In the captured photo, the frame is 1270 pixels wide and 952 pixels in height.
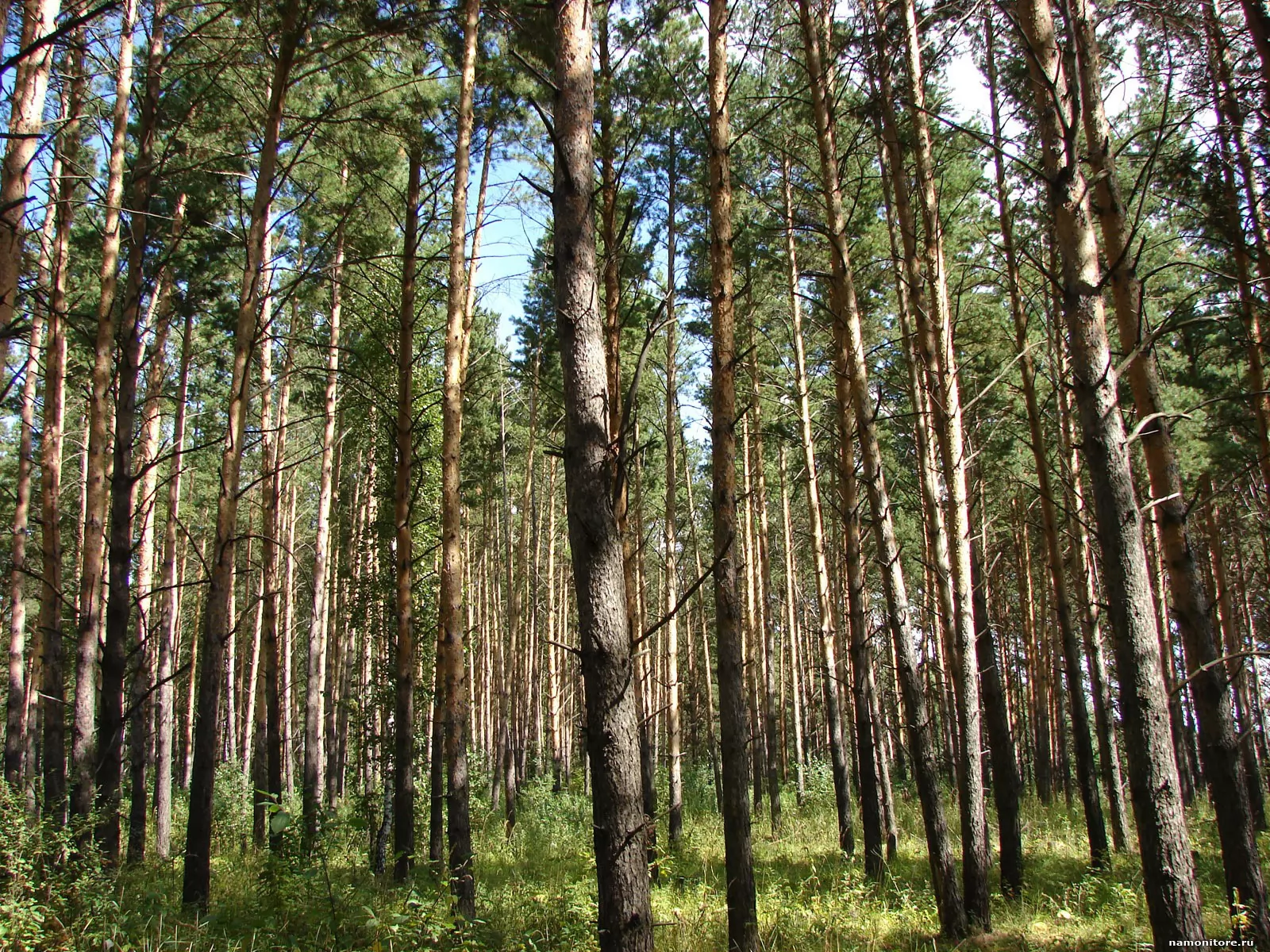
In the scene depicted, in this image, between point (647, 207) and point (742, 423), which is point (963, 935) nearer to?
point (647, 207)

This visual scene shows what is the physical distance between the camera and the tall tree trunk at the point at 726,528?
5578 millimetres

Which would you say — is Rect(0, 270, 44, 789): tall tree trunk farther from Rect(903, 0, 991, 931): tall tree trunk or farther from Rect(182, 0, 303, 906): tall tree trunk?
Rect(903, 0, 991, 931): tall tree trunk

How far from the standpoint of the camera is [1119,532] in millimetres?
3633

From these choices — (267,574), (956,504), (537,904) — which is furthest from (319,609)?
(956,504)

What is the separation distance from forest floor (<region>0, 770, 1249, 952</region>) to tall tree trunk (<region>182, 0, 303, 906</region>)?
0.55 m

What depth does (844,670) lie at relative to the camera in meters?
19.0

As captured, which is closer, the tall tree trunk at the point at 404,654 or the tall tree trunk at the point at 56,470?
the tall tree trunk at the point at 404,654

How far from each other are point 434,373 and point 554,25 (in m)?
12.0

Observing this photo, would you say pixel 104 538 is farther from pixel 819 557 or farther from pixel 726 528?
pixel 819 557

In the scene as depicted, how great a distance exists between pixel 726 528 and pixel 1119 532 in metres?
2.78

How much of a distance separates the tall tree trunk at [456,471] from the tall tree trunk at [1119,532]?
18.1 ft

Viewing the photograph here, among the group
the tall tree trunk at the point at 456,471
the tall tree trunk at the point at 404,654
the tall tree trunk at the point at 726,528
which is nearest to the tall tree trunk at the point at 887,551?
the tall tree trunk at the point at 726,528

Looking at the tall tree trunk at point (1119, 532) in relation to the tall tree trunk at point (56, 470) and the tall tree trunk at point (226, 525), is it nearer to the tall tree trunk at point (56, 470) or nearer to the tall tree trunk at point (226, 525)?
the tall tree trunk at point (226, 525)

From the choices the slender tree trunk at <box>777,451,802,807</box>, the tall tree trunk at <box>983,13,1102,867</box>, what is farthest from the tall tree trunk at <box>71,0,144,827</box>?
the slender tree trunk at <box>777,451,802,807</box>
